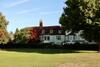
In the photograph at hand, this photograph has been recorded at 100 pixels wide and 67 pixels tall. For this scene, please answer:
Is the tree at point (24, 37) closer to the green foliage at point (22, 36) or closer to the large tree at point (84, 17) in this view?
the green foliage at point (22, 36)

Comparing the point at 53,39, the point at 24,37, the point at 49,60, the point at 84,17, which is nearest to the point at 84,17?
the point at 84,17

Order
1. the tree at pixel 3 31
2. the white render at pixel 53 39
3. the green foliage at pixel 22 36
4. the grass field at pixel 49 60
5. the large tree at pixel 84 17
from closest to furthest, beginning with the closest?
the grass field at pixel 49 60
the large tree at pixel 84 17
the tree at pixel 3 31
the green foliage at pixel 22 36
the white render at pixel 53 39

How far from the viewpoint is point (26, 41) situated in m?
105

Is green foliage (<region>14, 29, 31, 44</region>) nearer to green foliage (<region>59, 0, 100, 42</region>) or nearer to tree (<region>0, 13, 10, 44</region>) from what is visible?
tree (<region>0, 13, 10, 44</region>)

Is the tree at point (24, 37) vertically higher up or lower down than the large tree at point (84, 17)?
lower down

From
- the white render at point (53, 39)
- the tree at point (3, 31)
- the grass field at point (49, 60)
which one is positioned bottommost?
the grass field at point (49, 60)

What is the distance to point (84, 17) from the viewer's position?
6184cm

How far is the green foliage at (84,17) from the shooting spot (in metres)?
61.8

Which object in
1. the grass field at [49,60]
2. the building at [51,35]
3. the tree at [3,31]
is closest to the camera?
the grass field at [49,60]

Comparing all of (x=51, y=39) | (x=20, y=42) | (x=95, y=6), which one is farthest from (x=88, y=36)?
(x=51, y=39)

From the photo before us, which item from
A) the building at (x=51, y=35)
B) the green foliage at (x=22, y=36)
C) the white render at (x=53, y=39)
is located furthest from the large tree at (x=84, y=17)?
the white render at (x=53, y=39)

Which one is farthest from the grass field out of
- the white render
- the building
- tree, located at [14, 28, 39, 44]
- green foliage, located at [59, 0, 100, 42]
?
the white render

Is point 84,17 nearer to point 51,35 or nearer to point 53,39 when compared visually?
point 53,39

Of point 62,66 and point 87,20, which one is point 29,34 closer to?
point 87,20
